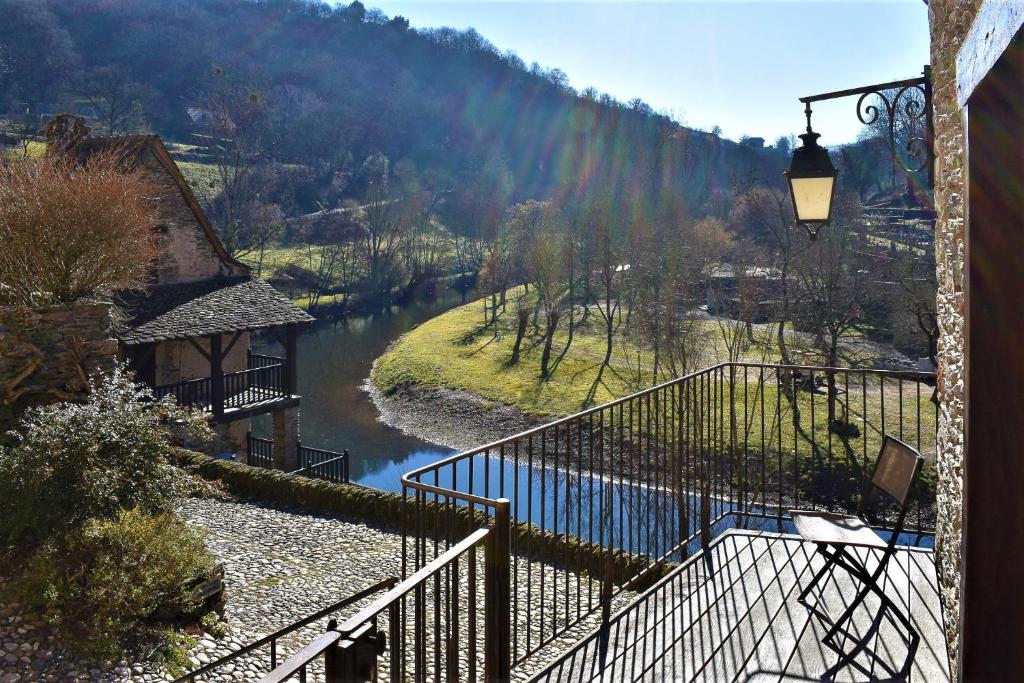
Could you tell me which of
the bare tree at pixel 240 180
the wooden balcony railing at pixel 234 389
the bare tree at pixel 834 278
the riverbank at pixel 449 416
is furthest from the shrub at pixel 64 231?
the bare tree at pixel 240 180

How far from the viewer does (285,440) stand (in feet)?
69.9

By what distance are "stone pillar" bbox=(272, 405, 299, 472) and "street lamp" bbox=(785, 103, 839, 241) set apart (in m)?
17.9

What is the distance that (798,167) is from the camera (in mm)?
5160

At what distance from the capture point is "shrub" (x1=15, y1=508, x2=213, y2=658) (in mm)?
7516

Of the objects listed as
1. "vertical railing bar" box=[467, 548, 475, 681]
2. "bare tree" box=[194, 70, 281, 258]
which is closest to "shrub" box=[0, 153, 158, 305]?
"vertical railing bar" box=[467, 548, 475, 681]

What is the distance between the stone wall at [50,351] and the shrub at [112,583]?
373cm

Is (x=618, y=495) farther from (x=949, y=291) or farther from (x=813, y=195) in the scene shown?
(x=949, y=291)

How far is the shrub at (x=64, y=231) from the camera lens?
13742 mm

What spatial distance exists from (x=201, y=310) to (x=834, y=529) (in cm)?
1857

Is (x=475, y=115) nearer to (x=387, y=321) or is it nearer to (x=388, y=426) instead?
(x=387, y=321)

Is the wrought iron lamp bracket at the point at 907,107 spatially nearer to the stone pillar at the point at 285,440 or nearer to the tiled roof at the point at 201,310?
the tiled roof at the point at 201,310

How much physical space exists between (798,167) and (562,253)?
1217 inches

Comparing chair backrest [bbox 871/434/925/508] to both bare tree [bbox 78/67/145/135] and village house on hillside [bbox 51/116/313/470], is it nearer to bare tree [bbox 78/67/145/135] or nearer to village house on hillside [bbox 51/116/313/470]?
village house on hillside [bbox 51/116/313/470]

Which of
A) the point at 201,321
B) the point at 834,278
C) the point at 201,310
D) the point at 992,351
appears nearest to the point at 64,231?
the point at 201,321
